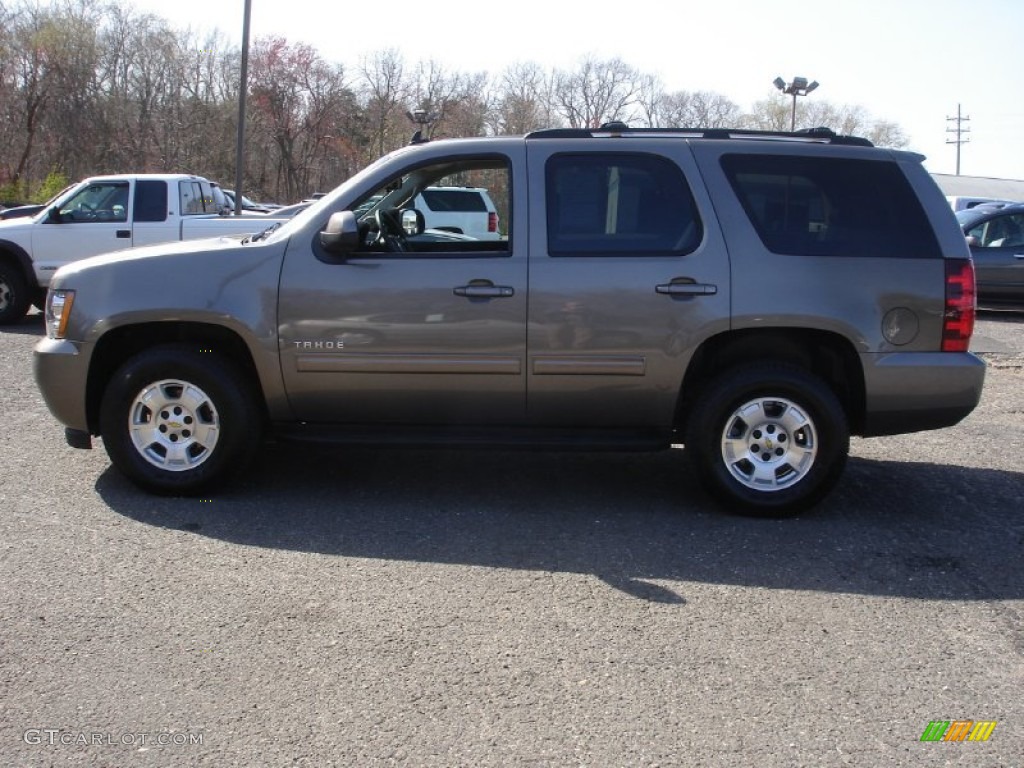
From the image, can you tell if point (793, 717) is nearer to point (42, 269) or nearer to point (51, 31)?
point (42, 269)

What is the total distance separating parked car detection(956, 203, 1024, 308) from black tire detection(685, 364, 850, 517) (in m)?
10.7

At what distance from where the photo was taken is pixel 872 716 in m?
3.35

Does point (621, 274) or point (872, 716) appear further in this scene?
point (621, 274)

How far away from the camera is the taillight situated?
5297 millimetres

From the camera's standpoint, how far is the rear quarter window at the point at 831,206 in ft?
17.6

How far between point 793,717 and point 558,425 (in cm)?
245

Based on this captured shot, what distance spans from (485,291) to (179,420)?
72.6 inches

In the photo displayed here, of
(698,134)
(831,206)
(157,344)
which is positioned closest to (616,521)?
(831,206)

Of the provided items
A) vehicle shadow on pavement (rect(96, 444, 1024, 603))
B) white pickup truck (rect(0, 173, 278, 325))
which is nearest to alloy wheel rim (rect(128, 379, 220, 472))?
vehicle shadow on pavement (rect(96, 444, 1024, 603))

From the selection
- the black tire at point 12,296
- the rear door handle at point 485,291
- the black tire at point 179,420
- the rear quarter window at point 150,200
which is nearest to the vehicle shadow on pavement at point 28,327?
the black tire at point 12,296

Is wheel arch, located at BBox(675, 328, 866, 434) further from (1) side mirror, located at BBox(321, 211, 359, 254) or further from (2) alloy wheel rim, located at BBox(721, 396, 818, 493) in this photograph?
(1) side mirror, located at BBox(321, 211, 359, 254)

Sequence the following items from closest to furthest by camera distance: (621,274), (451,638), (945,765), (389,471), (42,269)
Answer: (945,765), (451,638), (621,274), (389,471), (42,269)

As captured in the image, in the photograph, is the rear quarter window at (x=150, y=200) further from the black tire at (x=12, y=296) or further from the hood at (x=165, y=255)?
the hood at (x=165, y=255)

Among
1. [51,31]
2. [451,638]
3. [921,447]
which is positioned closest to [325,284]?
[451,638]
